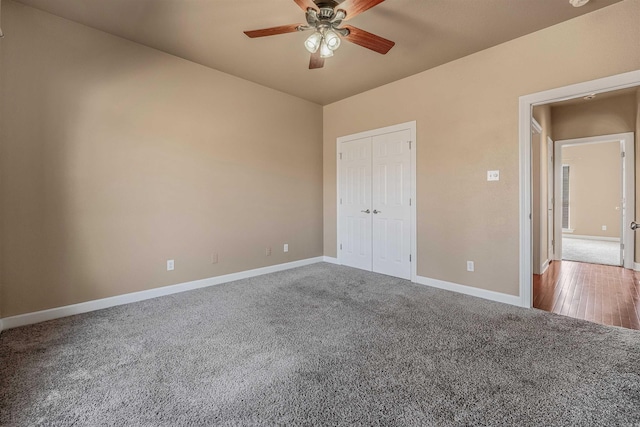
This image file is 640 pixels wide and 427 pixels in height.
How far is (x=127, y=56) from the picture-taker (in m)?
3.13

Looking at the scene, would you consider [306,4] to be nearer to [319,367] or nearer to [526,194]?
[319,367]

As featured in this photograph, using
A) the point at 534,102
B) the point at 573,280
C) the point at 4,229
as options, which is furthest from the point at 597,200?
the point at 4,229

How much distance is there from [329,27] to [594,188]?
9.12 m

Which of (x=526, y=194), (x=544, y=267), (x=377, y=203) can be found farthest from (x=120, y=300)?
(x=544, y=267)

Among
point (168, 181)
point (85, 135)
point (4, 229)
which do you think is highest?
point (85, 135)

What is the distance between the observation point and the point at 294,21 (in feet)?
8.98

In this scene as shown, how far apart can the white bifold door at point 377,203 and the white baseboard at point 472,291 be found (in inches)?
11.6

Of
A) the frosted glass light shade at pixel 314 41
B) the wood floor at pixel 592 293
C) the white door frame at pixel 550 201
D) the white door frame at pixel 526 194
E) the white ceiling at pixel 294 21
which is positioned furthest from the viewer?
the white door frame at pixel 550 201

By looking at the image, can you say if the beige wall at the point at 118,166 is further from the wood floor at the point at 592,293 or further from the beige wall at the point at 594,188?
the beige wall at the point at 594,188

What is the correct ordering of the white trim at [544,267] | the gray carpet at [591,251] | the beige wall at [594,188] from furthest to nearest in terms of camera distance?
the beige wall at [594,188]
the gray carpet at [591,251]
the white trim at [544,267]

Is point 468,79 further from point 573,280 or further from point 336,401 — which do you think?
point 336,401

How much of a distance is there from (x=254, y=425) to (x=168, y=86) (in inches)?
142

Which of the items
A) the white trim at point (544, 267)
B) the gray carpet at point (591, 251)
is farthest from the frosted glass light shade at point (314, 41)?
the gray carpet at point (591, 251)

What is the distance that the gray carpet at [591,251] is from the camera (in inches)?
210
